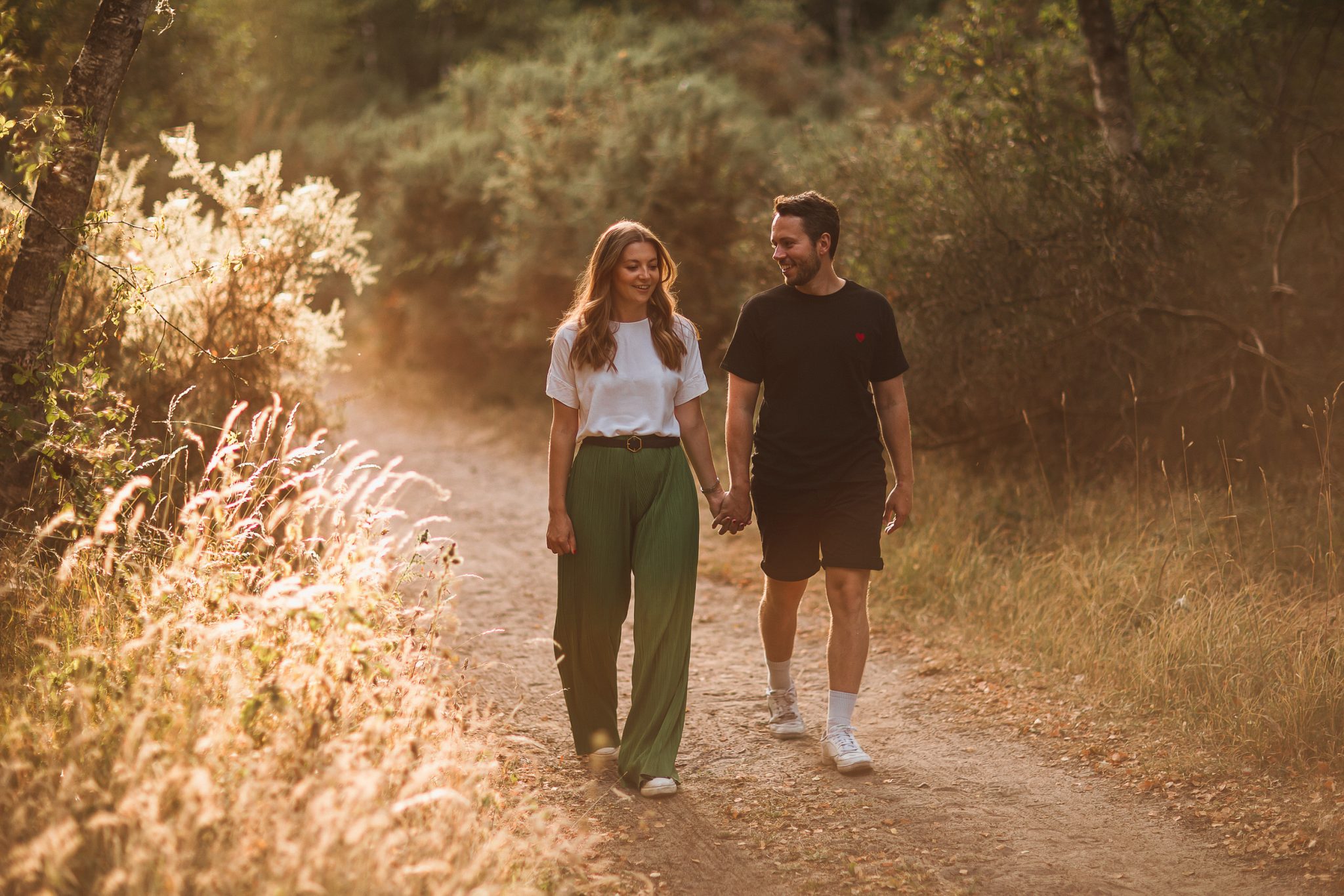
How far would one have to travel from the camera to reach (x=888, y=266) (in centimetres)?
856

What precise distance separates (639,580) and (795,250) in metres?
1.43

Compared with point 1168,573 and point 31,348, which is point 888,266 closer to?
point 1168,573

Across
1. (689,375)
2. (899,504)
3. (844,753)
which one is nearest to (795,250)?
(689,375)

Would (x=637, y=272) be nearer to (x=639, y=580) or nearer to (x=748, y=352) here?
(x=748, y=352)

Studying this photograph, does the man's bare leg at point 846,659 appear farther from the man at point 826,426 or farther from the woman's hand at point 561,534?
the woman's hand at point 561,534

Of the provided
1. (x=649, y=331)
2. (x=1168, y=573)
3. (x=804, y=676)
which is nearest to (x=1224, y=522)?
(x=1168, y=573)

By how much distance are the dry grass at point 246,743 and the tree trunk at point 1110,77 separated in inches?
248

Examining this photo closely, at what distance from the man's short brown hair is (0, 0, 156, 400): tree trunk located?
2.83 meters

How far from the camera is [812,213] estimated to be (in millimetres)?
4586

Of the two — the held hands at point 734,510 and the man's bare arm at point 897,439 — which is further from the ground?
the man's bare arm at point 897,439

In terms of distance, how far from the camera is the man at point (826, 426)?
4.61m

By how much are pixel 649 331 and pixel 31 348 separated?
2645 millimetres

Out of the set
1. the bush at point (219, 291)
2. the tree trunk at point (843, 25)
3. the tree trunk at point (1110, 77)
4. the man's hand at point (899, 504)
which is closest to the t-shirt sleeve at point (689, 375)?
the man's hand at point (899, 504)

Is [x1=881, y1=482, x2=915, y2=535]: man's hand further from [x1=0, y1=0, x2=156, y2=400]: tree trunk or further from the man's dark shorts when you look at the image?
[x1=0, y1=0, x2=156, y2=400]: tree trunk
